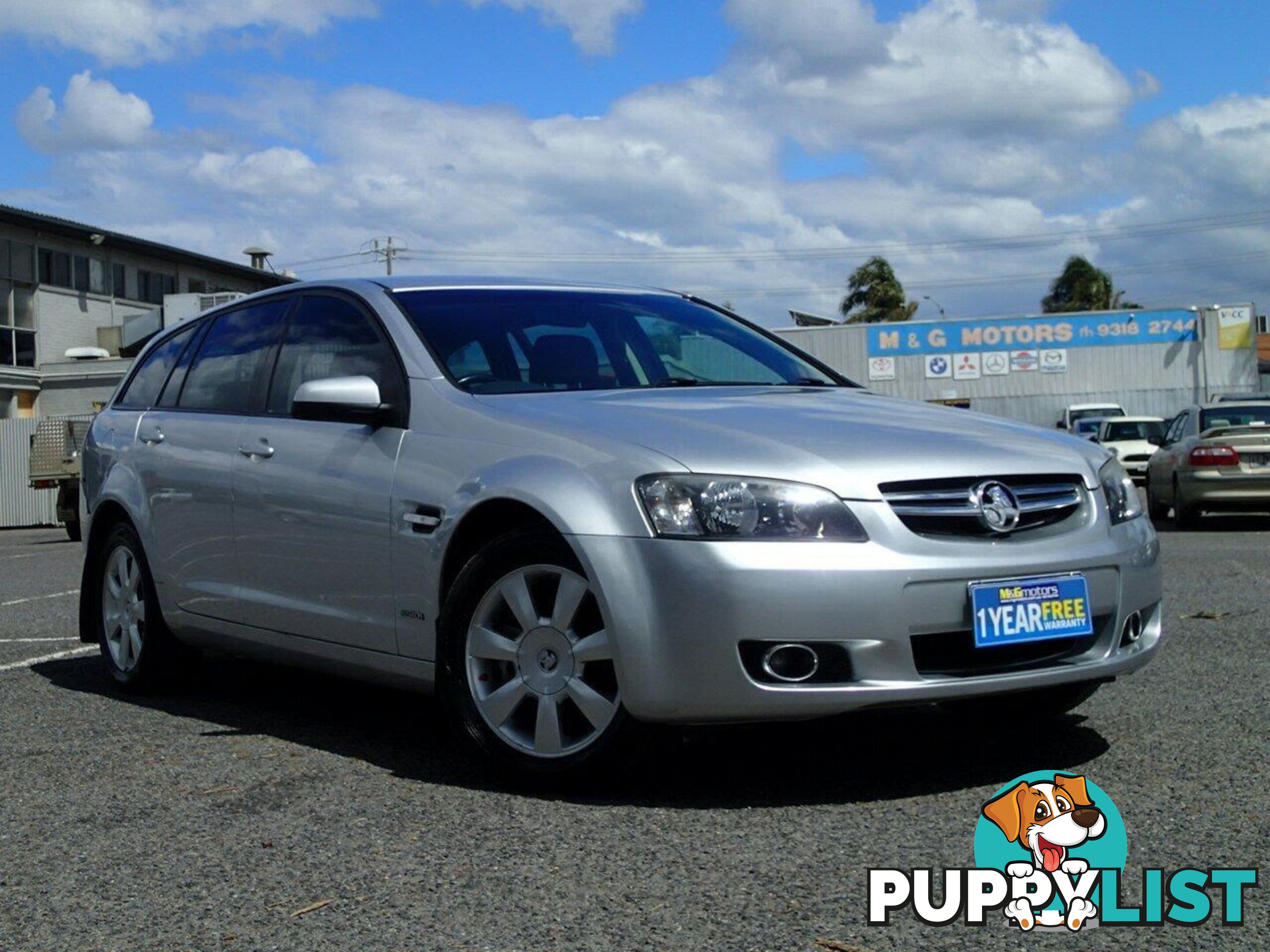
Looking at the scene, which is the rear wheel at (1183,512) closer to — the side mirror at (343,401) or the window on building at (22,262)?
the side mirror at (343,401)

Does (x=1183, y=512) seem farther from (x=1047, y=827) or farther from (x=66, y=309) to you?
(x=66, y=309)

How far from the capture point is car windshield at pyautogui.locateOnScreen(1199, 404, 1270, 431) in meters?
17.8

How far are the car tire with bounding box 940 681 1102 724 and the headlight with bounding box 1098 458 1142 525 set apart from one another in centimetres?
51

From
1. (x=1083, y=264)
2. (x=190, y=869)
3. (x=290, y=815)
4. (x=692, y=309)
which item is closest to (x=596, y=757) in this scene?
(x=290, y=815)

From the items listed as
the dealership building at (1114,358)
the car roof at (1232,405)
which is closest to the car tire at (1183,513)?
the car roof at (1232,405)

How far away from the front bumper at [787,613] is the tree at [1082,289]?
210 ft

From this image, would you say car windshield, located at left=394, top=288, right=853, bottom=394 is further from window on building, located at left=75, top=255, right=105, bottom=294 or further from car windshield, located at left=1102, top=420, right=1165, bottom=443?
window on building, located at left=75, top=255, right=105, bottom=294

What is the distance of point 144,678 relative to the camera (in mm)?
6418

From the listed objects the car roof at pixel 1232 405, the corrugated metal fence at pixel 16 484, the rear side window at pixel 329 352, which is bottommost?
the corrugated metal fence at pixel 16 484

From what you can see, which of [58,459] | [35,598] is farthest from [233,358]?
[58,459]

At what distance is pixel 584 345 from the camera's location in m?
5.45

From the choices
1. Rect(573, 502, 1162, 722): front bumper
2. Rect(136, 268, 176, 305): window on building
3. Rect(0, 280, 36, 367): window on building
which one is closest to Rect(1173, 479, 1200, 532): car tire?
Rect(573, 502, 1162, 722): front bumper

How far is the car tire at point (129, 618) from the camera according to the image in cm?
640

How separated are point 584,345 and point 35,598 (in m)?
7.14
